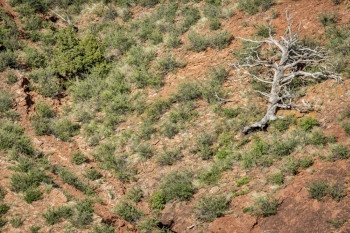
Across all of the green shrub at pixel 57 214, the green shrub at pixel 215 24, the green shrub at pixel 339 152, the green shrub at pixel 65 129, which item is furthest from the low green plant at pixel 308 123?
the green shrub at pixel 65 129

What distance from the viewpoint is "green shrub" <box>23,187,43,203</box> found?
13992mm

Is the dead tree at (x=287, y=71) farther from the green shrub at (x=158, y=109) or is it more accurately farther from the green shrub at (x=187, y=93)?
the green shrub at (x=158, y=109)

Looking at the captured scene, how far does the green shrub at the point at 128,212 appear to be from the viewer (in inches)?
562

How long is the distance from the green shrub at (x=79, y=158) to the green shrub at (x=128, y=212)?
3147mm

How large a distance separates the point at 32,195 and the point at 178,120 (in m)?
6.99

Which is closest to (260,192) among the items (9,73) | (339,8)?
(339,8)

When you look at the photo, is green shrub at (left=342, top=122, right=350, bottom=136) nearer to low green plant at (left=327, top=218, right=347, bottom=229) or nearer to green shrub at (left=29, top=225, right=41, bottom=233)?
low green plant at (left=327, top=218, right=347, bottom=229)

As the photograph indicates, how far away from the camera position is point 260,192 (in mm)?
13492

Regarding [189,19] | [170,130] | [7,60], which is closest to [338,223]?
[170,130]

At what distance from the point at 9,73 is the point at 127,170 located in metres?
9.03

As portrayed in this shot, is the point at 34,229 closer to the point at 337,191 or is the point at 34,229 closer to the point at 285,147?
the point at 285,147

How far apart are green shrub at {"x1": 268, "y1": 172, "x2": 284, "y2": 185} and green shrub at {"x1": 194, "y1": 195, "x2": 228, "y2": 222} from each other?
1805 millimetres

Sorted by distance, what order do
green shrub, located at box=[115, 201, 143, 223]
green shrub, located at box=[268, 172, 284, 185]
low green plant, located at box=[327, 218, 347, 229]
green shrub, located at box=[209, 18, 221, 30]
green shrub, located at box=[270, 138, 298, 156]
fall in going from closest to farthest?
1. low green plant, located at box=[327, 218, 347, 229]
2. green shrub, located at box=[268, 172, 284, 185]
3. green shrub, located at box=[115, 201, 143, 223]
4. green shrub, located at box=[270, 138, 298, 156]
5. green shrub, located at box=[209, 18, 221, 30]

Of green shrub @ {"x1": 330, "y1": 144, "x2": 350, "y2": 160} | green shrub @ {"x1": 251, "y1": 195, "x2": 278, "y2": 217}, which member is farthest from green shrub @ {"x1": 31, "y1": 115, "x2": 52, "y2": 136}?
green shrub @ {"x1": 330, "y1": 144, "x2": 350, "y2": 160}
